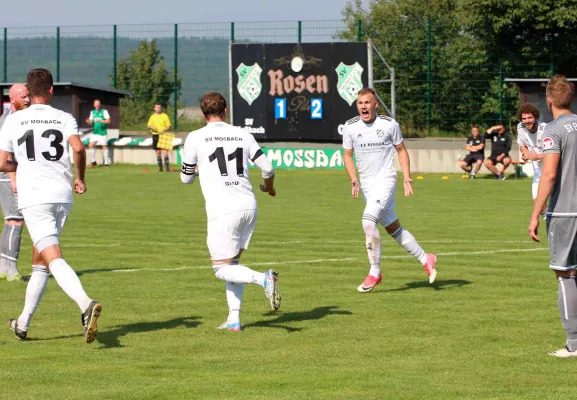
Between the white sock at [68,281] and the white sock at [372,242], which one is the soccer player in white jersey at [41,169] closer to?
the white sock at [68,281]

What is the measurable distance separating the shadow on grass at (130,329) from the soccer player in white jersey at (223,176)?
79 centimetres

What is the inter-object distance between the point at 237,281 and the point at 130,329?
1.11 meters

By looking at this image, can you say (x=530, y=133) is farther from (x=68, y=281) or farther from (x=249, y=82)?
(x=249, y=82)

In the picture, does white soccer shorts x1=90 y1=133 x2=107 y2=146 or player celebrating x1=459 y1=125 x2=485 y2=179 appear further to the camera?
white soccer shorts x1=90 y1=133 x2=107 y2=146

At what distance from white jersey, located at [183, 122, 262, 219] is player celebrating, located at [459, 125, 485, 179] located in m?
26.1

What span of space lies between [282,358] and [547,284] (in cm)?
515

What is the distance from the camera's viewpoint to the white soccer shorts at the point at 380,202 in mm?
13305

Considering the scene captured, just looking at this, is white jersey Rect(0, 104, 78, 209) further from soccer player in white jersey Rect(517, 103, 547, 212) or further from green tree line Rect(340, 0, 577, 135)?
green tree line Rect(340, 0, 577, 135)

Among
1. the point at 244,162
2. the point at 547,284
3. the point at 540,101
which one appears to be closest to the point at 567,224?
the point at 244,162

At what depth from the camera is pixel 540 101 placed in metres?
39.2

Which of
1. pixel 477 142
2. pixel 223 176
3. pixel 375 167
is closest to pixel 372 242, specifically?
pixel 375 167

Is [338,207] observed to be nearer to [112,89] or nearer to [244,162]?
[244,162]

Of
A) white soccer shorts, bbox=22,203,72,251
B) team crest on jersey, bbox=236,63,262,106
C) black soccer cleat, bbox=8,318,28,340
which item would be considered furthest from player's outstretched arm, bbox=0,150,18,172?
team crest on jersey, bbox=236,63,262,106

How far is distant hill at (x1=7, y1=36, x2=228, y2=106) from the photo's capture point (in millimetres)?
45688
